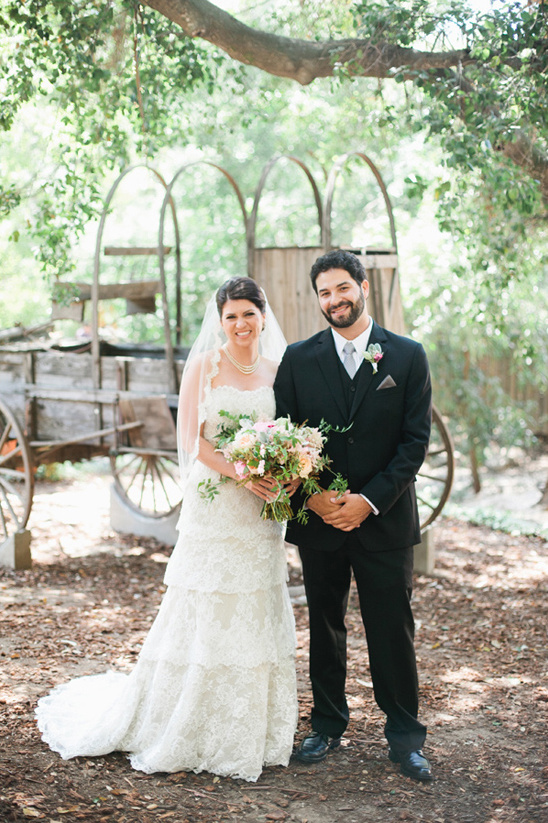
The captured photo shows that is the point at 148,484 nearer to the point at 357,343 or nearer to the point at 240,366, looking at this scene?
the point at 240,366

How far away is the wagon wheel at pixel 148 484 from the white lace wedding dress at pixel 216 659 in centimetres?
284

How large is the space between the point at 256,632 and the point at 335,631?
0.38m

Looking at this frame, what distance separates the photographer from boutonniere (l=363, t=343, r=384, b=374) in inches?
127

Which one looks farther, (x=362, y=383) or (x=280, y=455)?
(x=362, y=383)

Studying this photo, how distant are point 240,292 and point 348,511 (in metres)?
1.05

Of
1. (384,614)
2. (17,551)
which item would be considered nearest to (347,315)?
(384,614)

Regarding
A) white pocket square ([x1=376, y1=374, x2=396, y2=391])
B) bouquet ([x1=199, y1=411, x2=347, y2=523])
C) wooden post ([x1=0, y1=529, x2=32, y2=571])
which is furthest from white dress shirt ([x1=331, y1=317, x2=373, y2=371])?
wooden post ([x1=0, y1=529, x2=32, y2=571])

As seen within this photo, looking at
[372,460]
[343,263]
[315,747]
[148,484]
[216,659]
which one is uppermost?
[343,263]

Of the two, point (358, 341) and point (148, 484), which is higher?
point (358, 341)

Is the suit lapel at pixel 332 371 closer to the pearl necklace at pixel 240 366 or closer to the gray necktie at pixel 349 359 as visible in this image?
the gray necktie at pixel 349 359

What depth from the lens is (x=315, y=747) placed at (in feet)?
11.2

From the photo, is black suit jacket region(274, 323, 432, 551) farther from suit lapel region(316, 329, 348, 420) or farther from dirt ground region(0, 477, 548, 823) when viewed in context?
dirt ground region(0, 477, 548, 823)

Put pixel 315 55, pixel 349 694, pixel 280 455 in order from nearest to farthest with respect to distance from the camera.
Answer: pixel 280 455
pixel 349 694
pixel 315 55

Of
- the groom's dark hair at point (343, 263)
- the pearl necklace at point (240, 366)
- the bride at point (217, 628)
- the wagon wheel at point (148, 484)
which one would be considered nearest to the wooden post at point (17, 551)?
the wagon wheel at point (148, 484)
